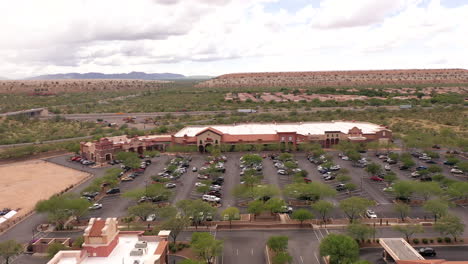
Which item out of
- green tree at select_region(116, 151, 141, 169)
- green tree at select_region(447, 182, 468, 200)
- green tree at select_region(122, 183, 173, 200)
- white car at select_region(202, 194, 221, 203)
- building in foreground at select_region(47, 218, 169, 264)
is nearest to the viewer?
building in foreground at select_region(47, 218, 169, 264)

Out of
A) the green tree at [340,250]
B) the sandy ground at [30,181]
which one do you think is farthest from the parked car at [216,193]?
the sandy ground at [30,181]

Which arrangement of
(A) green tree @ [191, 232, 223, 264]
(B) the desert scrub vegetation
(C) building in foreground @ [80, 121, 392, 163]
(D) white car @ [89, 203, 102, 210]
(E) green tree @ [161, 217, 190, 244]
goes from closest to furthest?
(A) green tree @ [191, 232, 223, 264], (E) green tree @ [161, 217, 190, 244], (D) white car @ [89, 203, 102, 210], (C) building in foreground @ [80, 121, 392, 163], (B) the desert scrub vegetation

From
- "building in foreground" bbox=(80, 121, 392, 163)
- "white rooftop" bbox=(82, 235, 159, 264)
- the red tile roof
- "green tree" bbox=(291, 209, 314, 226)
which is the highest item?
the red tile roof

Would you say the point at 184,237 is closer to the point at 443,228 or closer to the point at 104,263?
the point at 104,263

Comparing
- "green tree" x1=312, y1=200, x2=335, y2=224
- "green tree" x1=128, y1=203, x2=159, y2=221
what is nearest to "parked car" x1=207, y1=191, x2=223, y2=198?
"green tree" x1=128, y1=203, x2=159, y2=221

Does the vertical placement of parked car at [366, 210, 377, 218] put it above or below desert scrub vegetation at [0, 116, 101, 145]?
below

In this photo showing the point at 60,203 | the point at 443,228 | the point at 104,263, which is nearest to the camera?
the point at 104,263

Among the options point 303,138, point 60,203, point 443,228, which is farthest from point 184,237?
point 303,138

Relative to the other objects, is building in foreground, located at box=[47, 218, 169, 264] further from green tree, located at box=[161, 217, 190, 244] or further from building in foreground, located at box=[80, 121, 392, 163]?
building in foreground, located at box=[80, 121, 392, 163]
